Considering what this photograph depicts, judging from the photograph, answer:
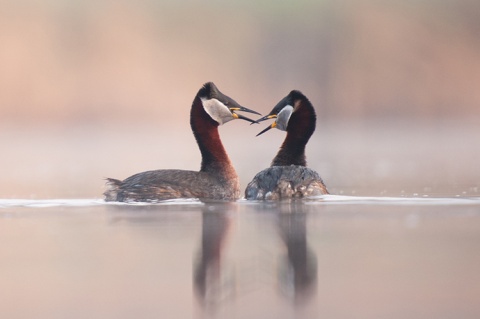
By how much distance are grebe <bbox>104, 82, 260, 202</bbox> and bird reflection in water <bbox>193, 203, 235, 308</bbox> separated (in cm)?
159

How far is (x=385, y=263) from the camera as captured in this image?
757cm

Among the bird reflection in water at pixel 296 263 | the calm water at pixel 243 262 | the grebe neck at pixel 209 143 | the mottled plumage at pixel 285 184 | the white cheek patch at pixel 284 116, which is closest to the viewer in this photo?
the calm water at pixel 243 262

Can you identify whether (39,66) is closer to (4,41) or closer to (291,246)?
(4,41)

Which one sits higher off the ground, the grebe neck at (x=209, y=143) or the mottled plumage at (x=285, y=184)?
the grebe neck at (x=209, y=143)

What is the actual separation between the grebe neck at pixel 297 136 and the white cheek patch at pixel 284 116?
39mm

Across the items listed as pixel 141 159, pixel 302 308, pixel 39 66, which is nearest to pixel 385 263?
pixel 302 308

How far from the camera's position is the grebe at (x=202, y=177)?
38.8 ft

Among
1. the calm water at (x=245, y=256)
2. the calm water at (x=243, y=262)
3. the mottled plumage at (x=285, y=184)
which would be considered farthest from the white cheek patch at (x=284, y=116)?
the calm water at (x=243, y=262)

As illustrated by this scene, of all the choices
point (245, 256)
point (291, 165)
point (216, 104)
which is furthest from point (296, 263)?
point (216, 104)

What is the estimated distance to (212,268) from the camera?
7434 millimetres

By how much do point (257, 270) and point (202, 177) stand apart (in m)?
4.81

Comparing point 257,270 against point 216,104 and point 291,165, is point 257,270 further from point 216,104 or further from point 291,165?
point 216,104

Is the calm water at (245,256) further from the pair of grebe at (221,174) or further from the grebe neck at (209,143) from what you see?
the grebe neck at (209,143)

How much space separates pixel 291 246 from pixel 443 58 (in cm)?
6467
